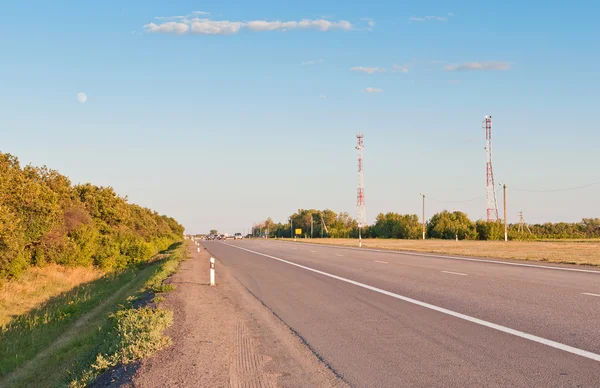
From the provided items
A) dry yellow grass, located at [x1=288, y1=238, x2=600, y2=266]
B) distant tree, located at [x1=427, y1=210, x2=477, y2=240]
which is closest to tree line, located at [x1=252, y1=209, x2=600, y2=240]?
distant tree, located at [x1=427, y1=210, x2=477, y2=240]

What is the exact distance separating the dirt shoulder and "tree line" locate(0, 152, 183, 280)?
17399 millimetres

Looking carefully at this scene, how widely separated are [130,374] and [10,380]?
866 centimetres

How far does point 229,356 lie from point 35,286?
27212 millimetres

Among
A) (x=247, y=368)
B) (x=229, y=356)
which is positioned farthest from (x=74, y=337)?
(x=247, y=368)

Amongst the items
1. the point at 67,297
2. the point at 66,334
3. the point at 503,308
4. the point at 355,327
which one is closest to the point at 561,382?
the point at 355,327

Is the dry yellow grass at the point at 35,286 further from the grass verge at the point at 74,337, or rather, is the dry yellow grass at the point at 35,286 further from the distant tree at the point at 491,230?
the distant tree at the point at 491,230

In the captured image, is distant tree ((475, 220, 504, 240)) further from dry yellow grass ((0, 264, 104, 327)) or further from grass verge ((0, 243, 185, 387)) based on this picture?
grass verge ((0, 243, 185, 387))

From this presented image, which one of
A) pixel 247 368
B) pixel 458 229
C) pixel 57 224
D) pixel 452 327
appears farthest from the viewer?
pixel 458 229

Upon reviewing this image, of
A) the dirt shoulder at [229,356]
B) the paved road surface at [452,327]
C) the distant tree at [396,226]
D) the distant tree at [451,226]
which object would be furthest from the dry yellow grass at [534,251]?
the distant tree at [396,226]

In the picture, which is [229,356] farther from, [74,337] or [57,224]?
[57,224]

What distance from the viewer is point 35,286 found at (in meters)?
31.9

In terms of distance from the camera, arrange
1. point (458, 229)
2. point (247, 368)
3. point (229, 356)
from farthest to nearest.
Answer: point (458, 229) → point (229, 356) → point (247, 368)

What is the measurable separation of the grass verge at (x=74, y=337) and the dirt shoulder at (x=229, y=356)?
56cm

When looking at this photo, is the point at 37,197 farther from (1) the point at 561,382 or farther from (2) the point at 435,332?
(1) the point at 561,382
